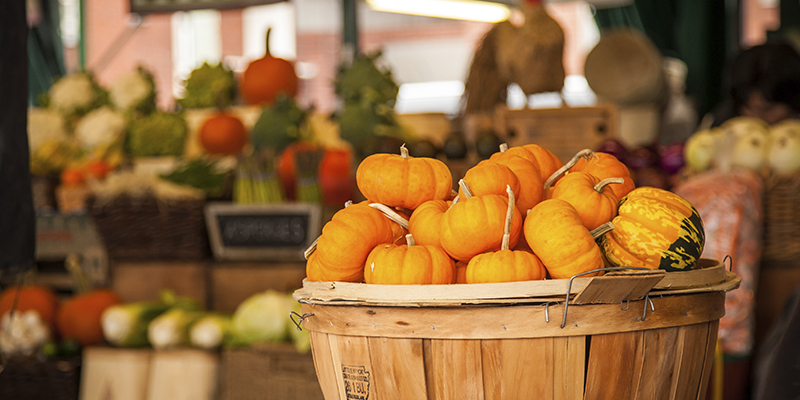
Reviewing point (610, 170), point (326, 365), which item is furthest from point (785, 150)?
point (326, 365)

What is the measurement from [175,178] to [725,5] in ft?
14.4

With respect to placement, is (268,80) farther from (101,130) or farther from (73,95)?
(73,95)

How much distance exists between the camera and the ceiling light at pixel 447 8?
4.56 meters

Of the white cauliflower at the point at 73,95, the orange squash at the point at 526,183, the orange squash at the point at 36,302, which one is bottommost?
the orange squash at the point at 36,302

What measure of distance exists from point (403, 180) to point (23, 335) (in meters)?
2.46

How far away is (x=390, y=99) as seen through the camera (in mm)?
3230

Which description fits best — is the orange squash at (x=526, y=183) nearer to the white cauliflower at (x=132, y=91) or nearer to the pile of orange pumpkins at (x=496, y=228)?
the pile of orange pumpkins at (x=496, y=228)

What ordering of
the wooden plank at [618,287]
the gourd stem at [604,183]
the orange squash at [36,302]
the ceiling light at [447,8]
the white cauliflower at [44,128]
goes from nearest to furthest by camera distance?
1. the wooden plank at [618,287]
2. the gourd stem at [604,183]
3. the orange squash at [36,302]
4. the white cauliflower at [44,128]
5. the ceiling light at [447,8]

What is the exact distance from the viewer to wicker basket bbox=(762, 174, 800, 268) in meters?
2.52

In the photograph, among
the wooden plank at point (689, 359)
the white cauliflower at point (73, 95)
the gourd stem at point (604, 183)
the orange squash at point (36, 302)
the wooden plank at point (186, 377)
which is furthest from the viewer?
the white cauliflower at point (73, 95)

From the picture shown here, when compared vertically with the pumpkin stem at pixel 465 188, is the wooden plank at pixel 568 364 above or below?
below

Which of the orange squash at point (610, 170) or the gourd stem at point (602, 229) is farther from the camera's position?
the orange squash at point (610, 170)

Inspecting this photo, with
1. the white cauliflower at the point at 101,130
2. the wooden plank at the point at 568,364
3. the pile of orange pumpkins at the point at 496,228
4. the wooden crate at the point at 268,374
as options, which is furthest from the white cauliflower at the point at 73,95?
the wooden plank at the point at 568,364

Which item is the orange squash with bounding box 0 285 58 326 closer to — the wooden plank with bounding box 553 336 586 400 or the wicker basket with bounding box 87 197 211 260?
the wicker basket with bounding box 87 197 211 260
